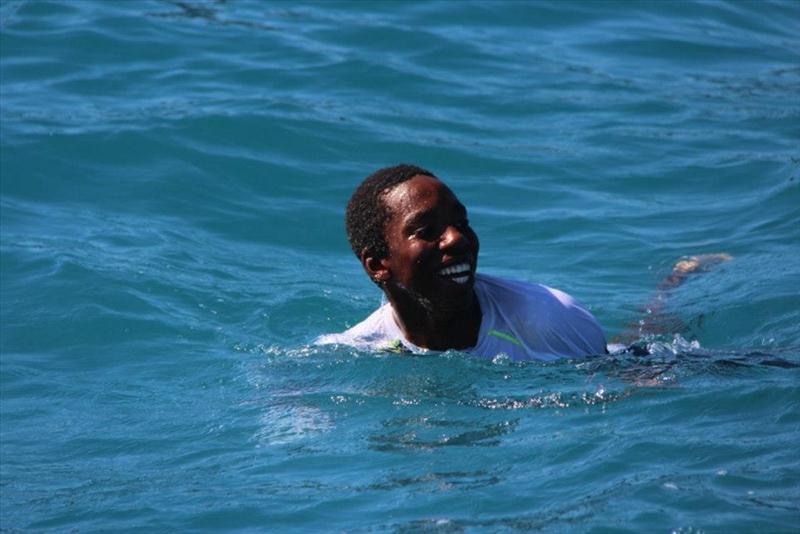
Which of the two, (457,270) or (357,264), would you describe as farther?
(357,264)

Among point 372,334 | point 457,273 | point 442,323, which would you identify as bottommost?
point 372,334

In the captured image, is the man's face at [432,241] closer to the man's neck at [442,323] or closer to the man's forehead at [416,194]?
the man's forehead at [416,194]

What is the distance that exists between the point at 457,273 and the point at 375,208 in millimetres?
520

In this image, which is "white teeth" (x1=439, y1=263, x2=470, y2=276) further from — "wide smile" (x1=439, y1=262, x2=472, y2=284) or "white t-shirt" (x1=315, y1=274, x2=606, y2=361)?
"white t-shirt" (x1=315, y1=274, x2=606, y2=361)

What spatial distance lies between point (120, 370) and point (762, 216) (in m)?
4.77

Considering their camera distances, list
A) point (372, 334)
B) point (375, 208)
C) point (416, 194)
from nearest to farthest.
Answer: point (416, 194) < point (375, 208) < point (372, 334)

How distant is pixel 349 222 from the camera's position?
261 inches

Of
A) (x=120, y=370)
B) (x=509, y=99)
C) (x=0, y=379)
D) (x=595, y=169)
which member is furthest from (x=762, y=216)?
(x=0, y=379)

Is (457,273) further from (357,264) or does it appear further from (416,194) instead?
(357,264)

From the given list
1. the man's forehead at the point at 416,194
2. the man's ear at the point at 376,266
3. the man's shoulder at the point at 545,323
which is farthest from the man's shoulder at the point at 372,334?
the man's forehead at the point at 416,194

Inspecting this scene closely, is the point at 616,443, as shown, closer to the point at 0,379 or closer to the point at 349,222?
the point at 349,222

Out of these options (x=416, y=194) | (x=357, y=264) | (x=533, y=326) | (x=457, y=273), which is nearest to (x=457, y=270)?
(x=457, y=273)

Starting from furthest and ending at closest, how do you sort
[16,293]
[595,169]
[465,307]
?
[595,169], [16,293], [465,307]

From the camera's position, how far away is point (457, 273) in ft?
20.5
